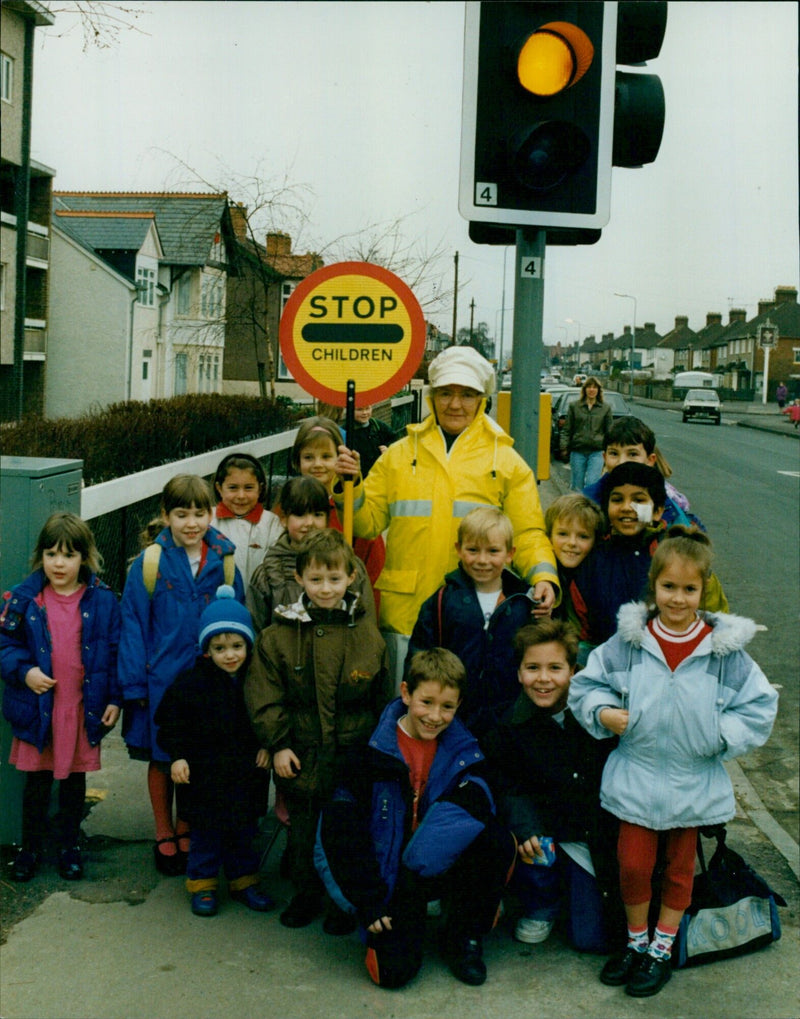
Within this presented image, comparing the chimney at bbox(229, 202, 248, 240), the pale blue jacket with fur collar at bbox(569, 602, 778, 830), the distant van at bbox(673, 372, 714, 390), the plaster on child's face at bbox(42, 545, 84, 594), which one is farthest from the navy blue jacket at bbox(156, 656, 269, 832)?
the distant van at bbox(673, 372, 714, 390)

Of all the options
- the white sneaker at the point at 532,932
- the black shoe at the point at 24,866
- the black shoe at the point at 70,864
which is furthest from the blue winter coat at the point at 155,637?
the white sneaker at the point at 532,932

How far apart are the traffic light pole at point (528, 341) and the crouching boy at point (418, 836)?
1.41 metres

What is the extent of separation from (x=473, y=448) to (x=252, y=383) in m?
59.2

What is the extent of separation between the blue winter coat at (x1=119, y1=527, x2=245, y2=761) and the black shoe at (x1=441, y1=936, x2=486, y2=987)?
4.44 ft

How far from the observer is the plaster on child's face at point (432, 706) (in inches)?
155

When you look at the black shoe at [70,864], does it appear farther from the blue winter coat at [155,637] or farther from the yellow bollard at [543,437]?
the yellow bollard at [543,437]

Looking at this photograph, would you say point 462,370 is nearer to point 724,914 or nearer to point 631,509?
point 631,509

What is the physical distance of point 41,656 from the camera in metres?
4.33

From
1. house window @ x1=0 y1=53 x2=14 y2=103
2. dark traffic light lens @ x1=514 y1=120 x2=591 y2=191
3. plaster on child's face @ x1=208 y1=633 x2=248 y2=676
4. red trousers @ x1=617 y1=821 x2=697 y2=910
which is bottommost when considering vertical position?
red trousers @ x1=617 y1=821 x2=697 y2=910

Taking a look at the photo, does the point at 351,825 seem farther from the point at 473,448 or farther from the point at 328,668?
the point at 473,448

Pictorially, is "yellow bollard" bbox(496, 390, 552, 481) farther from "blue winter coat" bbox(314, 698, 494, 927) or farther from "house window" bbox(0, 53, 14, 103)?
"house window" bbox(0, 53, 14, 103)

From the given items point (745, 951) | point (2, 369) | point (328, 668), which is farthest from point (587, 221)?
point (2, 369)

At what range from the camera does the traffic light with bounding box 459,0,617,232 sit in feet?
14.3

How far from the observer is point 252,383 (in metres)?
62.9
